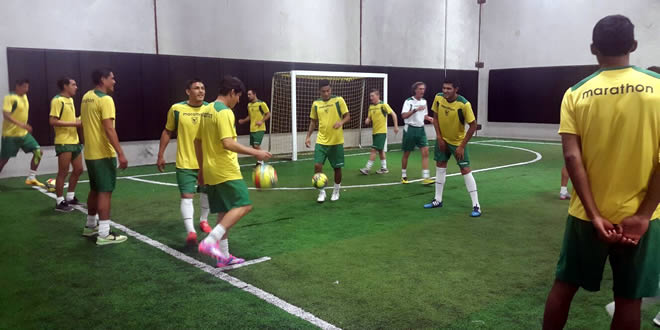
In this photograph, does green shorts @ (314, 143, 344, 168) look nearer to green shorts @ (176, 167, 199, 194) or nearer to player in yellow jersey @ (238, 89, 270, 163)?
green shorts @ (176, 167, 199, 194)

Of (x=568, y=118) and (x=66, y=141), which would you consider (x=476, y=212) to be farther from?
(x=66, y=141)

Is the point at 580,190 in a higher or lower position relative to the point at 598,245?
higher

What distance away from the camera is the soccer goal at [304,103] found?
1723 centimetres

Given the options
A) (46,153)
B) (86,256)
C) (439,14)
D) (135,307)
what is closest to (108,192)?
(86,256)

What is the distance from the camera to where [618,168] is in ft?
8.91

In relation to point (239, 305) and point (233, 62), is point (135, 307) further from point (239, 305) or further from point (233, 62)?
point (233, 62)

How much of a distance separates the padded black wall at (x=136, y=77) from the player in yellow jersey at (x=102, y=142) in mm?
7664

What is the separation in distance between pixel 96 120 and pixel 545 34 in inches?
792

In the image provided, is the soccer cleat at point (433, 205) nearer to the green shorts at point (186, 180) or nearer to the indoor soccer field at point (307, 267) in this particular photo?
the indoor soccer field at point (307, 267)

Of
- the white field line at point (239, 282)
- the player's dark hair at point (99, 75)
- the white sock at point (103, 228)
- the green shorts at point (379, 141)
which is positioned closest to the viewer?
the white field line at point (239, 282)

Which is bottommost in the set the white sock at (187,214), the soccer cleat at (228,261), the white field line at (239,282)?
the white field line at (239,282)

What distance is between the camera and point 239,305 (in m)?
4.58

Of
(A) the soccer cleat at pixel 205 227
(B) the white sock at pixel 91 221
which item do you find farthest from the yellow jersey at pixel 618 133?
(B) the white sock at pixel 91 221

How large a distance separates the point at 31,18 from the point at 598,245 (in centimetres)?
→ 1390
